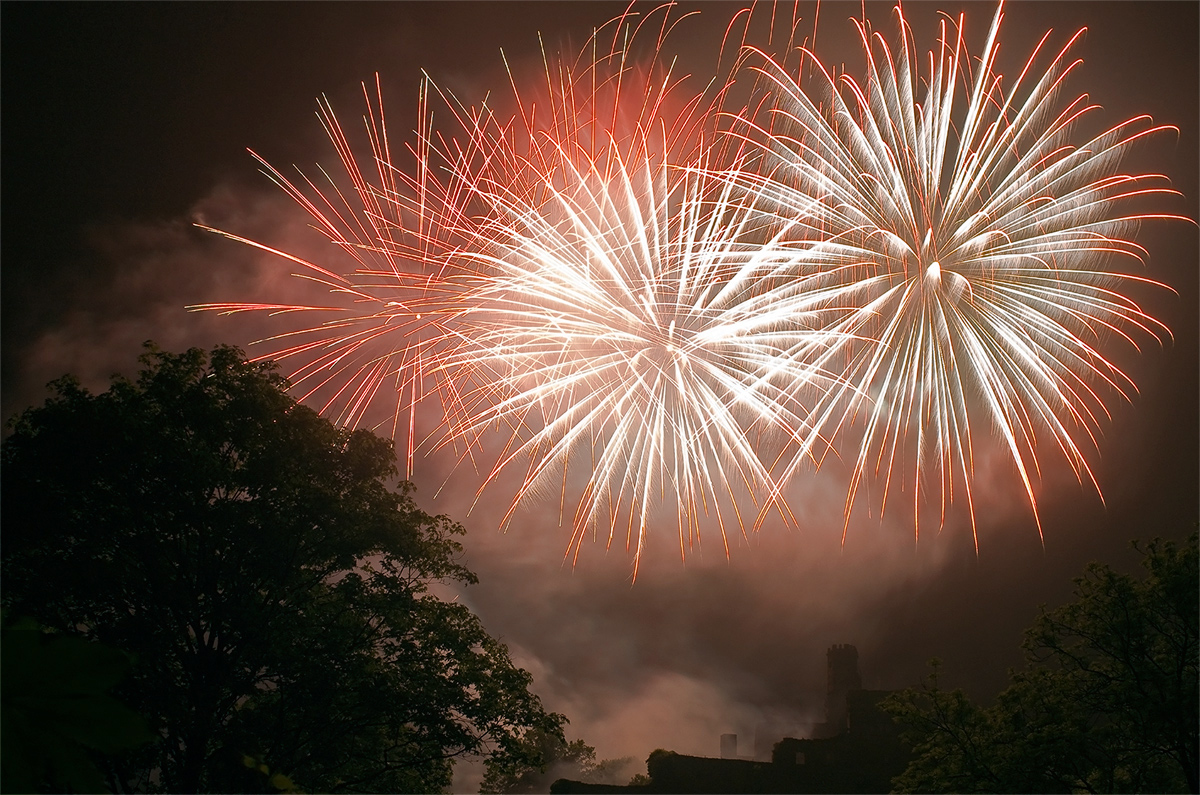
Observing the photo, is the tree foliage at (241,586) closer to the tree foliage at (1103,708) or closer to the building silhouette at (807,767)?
the tree foliage at (1103,708)

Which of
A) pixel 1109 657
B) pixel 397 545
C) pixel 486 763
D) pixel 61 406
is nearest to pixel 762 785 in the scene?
pixel 1109 657

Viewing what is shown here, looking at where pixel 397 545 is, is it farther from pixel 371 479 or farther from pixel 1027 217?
pixel 1027 217

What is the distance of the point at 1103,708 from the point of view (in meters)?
16.0

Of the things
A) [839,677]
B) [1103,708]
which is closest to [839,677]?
[839,677]

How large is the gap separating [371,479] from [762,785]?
23.9 meters

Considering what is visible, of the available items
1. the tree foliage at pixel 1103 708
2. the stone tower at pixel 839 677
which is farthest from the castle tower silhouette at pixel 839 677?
the tree foliage at pixel 1103 708

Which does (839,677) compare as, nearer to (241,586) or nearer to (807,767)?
(807,767)

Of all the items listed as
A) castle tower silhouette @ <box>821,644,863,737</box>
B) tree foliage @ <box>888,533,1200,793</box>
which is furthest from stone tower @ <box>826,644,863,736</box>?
tree foliage @ <box>888,533,1200,793</box>

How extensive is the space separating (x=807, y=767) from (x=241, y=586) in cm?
2668

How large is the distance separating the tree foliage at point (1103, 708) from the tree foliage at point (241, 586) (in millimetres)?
11178

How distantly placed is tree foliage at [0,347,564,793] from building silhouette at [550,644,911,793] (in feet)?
52.6

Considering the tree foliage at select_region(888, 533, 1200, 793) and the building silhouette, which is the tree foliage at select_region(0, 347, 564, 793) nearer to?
the tree foliage at select_region(888, 533, 1200, 793)

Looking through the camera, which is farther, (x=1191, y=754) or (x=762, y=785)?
(x=762, y=785)

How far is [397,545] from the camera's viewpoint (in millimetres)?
14367
